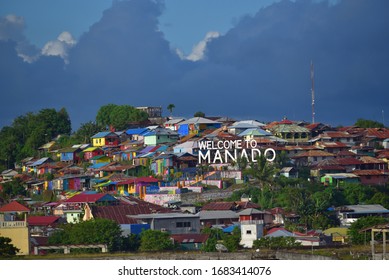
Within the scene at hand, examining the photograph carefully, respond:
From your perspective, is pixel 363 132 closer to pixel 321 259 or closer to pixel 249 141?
pixel 249 141

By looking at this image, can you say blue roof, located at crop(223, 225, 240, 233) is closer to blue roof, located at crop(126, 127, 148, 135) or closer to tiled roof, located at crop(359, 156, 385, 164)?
tiled roof, located at crop(359, 156, 385, 164)

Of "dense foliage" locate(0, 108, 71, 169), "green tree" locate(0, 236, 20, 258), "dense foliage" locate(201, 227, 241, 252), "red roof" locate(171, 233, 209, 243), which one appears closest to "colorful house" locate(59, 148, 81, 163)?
"dense foliage" locate(0, 108, 71, 169)

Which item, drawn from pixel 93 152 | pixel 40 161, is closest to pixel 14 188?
pixel 40 161

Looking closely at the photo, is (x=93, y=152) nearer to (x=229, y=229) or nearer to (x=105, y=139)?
(x=105, y=139)
